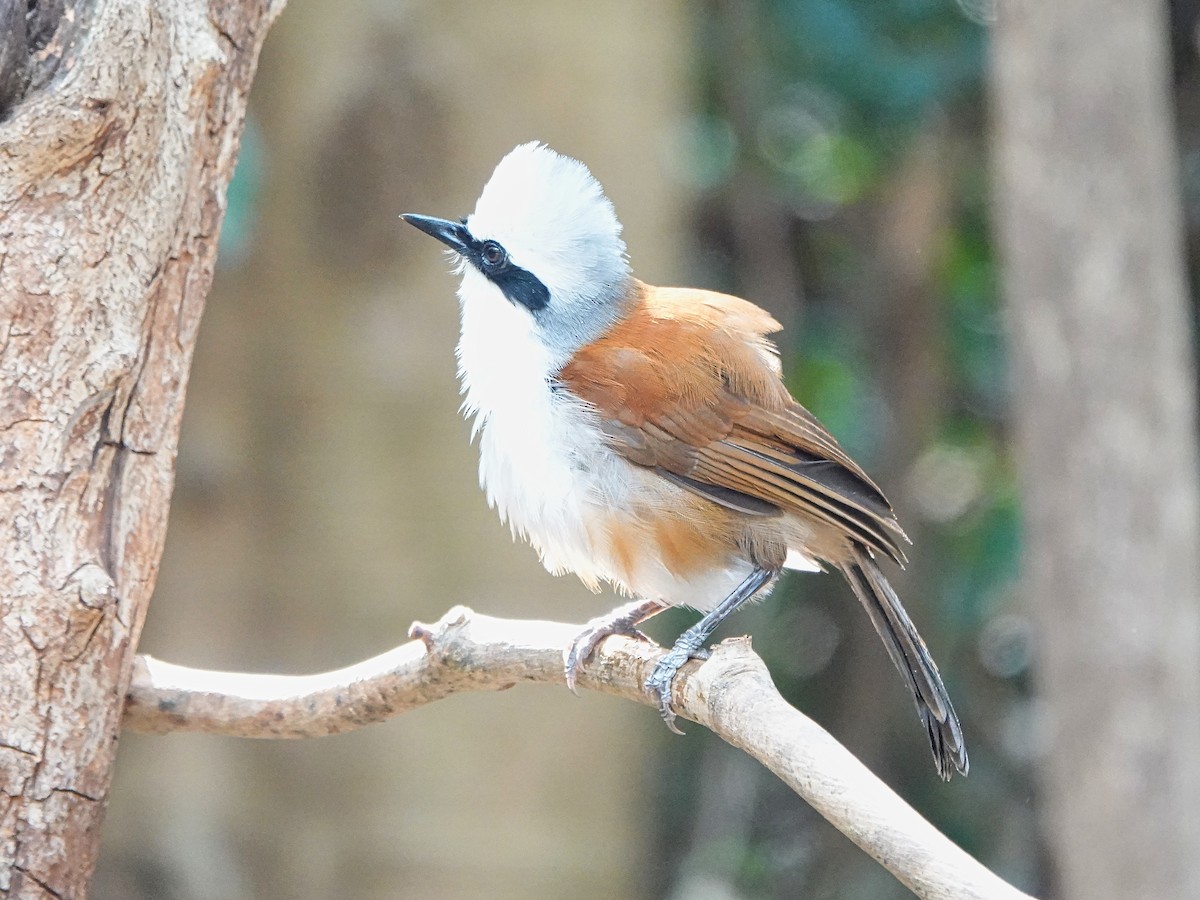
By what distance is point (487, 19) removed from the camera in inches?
196

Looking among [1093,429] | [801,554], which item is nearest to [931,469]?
[1093,429]

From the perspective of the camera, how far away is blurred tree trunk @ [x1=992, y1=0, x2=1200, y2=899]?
14.0ft

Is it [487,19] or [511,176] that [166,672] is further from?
[487,19]

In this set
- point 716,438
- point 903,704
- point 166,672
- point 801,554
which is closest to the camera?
point 166,672

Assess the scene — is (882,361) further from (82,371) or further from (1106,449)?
(82,371)

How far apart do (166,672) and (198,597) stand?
2245 mm

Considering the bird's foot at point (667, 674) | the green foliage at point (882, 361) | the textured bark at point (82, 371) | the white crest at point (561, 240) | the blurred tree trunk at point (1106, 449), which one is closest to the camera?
the textured bark at point (82, 371)

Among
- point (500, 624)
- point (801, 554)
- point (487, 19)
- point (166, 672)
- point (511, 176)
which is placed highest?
point (487, 19)

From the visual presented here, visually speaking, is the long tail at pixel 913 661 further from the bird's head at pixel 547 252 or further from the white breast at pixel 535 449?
the bird's head at pixel 547 252

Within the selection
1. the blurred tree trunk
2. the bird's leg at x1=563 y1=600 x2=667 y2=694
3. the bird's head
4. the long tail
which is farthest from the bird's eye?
the blurred tree trunk

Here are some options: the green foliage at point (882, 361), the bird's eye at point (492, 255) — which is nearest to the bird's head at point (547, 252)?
the bird's eye at point (492, 255)

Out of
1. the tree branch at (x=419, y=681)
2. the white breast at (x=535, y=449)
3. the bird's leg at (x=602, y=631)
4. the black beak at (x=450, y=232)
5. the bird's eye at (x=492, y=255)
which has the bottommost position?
the tree branch at (x=419, y=681)

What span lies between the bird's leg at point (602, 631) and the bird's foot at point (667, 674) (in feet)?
0.46

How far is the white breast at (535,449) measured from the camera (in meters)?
3.09
